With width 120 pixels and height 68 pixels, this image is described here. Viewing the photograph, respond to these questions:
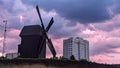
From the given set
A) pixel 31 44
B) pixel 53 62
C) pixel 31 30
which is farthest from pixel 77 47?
pixel 53 62

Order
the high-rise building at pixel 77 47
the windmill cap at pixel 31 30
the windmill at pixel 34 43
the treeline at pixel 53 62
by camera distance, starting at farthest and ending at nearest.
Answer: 1. the high-rise building at pixel 77 47
2. the windmill cap at pixel 31 30
3. the windmill at pixel 34 43
4. the treeline at pixel 53 62

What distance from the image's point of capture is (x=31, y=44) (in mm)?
85375

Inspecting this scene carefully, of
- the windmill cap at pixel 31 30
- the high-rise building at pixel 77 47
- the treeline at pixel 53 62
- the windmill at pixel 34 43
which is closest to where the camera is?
the treeline at pixel 53 62

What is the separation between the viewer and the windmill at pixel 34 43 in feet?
277

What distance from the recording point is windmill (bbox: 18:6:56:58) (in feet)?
277

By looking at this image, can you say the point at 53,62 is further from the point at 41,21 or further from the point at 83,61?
the point at 41,21

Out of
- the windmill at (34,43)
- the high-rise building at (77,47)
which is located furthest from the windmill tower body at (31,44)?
the high-rise building at (77,47)

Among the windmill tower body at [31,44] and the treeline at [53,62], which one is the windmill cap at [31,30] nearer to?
the windmill tower body at [31,44]

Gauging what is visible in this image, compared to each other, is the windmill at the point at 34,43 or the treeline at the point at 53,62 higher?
the windmill at the point at 34,43

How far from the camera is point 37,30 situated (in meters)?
86.9

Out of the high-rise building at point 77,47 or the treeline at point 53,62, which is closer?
the treeline at point 53,62

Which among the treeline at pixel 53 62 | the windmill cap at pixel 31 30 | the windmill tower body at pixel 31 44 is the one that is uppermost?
the windmill cap at pixel 31 30

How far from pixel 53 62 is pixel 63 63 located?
1.95 metres

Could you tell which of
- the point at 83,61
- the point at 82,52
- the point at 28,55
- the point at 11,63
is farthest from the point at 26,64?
the point at 82,52
